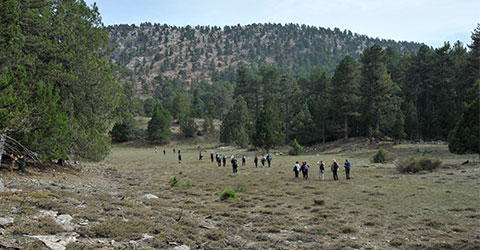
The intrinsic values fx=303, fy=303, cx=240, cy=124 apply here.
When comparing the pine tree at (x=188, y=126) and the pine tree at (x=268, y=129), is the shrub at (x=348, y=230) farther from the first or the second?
the pine tree at (x=188, y=126)

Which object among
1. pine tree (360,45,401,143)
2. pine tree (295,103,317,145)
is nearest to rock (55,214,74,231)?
pine tree (360,45,401,143)

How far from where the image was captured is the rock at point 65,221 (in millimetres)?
7093

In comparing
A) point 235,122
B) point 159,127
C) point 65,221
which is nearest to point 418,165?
point 65,221

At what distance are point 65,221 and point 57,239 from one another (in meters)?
1.49

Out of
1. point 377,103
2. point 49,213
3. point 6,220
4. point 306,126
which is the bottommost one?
point 49,213

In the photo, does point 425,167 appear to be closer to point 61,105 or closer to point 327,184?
point 327,184

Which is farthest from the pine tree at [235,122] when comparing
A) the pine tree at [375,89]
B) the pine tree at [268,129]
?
the pine tree at [375,89]

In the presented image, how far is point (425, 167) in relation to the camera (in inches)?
952

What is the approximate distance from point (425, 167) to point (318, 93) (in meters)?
57.1

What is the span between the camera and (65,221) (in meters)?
7.56

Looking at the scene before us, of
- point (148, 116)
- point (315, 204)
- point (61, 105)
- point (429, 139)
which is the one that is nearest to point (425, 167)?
point (315, 204)

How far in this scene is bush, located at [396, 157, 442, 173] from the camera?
23.8m

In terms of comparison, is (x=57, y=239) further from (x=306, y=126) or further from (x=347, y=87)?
(x=306, y=126)

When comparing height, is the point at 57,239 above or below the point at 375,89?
below
